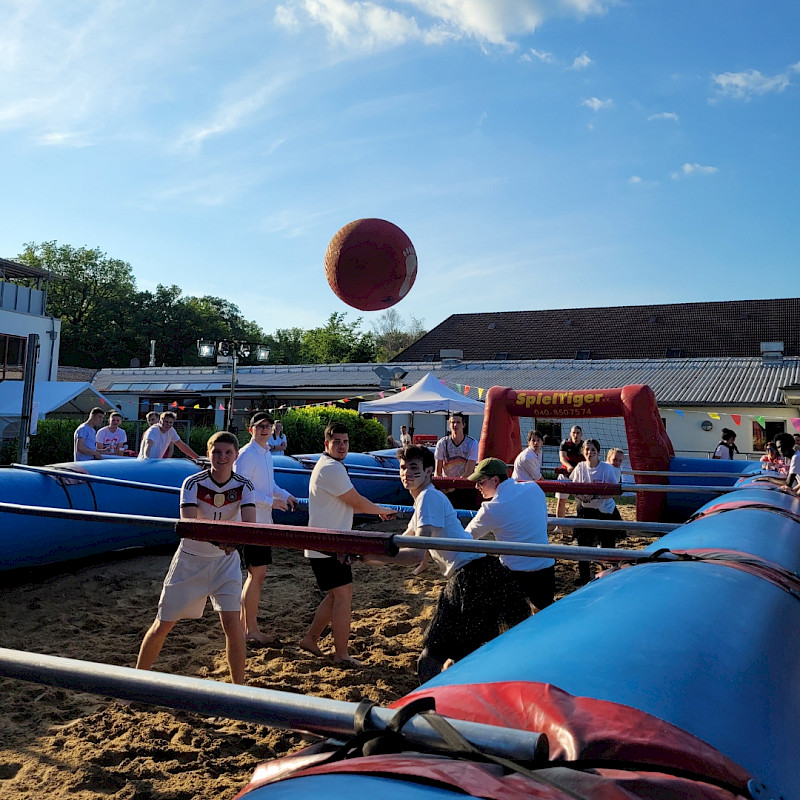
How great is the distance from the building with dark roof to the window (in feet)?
55.5

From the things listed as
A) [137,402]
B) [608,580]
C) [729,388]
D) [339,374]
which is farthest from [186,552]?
[137,402]

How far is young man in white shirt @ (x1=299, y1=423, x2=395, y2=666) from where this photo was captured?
16.5ft

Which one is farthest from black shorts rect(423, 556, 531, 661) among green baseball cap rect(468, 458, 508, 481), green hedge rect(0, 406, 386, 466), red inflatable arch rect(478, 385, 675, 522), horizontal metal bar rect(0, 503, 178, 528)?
green hedge rect(0, 406, 386, 466)

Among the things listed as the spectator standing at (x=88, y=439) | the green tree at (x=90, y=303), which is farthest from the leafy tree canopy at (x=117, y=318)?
the spectator standing at (x=88, y=439)

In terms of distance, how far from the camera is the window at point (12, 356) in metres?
24.4

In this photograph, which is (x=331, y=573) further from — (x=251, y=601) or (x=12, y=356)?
(x=12, y=356)

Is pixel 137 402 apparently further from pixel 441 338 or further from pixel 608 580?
pixel 608 580

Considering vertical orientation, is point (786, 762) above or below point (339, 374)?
below

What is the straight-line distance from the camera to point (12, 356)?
24734 millimetres

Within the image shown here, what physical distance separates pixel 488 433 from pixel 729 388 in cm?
1556

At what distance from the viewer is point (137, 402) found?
33469 millimetres

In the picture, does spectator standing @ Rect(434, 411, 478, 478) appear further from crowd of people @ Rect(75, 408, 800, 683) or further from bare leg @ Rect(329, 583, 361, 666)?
bare leg @ Rect(329, 583, 361, 666)

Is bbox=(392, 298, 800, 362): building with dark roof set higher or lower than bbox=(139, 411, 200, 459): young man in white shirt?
higher

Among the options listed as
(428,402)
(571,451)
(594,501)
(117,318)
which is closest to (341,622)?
(594,501)
